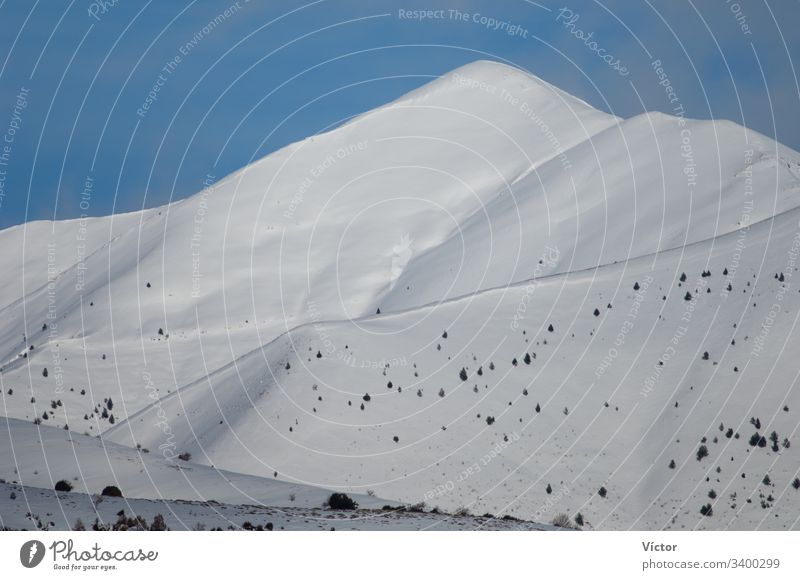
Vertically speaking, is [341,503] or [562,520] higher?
[341,503]

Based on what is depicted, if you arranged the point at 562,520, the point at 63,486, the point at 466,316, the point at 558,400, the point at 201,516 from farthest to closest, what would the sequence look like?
the point at 466,316
the point at 558,400
the point at 562,520
the point at 63,486
the point at 201,516

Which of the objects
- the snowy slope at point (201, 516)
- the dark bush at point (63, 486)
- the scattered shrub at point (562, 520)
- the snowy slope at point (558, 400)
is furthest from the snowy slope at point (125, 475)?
the scattered shrub at point (562, 520)

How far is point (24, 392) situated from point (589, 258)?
46.8m

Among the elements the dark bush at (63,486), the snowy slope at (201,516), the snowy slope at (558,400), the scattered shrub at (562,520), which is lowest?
the scattered shrub at (562,520)

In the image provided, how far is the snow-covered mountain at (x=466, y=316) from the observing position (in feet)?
144

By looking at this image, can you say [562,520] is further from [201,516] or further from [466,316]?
[466,316]

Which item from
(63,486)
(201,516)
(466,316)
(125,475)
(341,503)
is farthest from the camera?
(466,316)

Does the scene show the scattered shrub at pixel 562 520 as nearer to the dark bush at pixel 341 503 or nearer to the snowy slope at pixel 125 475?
the snowy slope at pixel 125 475

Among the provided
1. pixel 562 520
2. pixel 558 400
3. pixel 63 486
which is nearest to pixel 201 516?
pixel 63 486

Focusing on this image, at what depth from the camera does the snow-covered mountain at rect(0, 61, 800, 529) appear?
4378 cm

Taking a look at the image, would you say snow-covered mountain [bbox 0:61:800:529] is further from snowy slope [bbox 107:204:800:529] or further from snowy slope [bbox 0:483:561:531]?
snowy slope [bbox 0:483:561:531]

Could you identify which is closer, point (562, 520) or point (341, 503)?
point (341, 503)

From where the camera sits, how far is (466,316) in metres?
60.8
